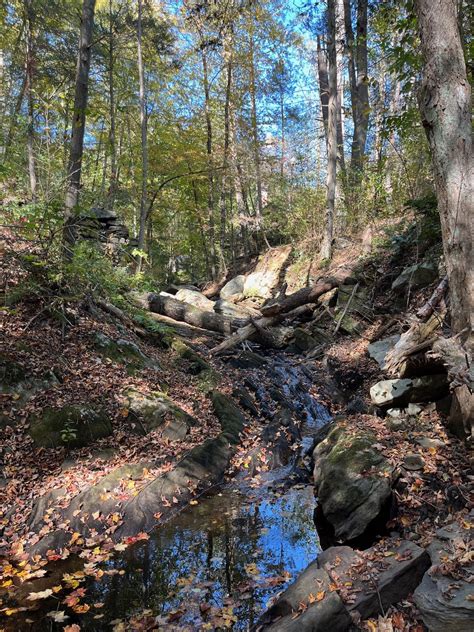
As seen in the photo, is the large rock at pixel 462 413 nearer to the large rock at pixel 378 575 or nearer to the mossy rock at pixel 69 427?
the large rock at pixel 378 575

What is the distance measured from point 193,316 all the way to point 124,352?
499 centimetres

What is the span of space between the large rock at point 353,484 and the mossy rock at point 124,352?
400 cm

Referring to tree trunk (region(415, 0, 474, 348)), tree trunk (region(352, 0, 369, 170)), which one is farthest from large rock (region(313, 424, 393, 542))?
tree trunk (region(352, 0, 369, 170))

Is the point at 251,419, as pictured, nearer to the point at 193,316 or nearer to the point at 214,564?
the point at 214,564

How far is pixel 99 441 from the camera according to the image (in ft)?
20.2

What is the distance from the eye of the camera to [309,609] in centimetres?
322

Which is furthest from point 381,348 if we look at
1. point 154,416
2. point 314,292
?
point 154,416

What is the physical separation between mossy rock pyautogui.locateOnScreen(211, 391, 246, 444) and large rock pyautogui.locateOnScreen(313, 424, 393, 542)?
1922 mm

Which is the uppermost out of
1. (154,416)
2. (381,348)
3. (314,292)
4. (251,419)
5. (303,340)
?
(314,292)

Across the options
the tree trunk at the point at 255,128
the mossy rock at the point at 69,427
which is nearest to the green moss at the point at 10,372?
the mossy rock at the point at 69,427

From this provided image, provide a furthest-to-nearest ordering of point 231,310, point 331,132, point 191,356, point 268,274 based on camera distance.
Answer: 1. point 268,274
2. point 331,132
3. point 231,310
4. point 191,356

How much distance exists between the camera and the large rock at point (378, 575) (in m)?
3.21

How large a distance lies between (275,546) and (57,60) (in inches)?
777

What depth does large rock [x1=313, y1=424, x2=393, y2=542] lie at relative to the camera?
4.57 m
